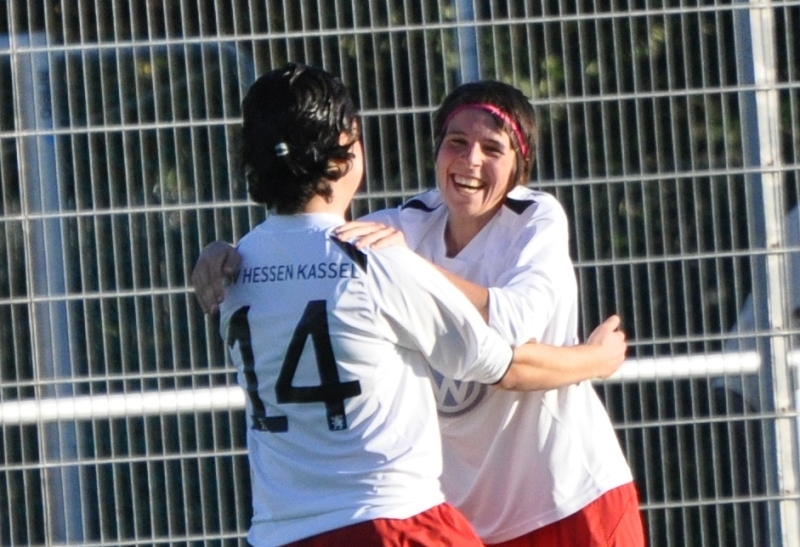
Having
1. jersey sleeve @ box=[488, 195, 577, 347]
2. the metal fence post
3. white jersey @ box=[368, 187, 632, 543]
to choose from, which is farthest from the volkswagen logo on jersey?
the metal fence post

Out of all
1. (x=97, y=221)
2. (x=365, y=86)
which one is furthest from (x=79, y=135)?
(x=365, y=86)

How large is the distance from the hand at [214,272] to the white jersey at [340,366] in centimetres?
4

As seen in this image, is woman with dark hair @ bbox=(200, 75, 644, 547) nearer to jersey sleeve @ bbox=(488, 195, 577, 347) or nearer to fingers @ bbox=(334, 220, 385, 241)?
jersey sleeve @ bbox=(488, 195, 577, 347)

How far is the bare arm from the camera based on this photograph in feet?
9.32

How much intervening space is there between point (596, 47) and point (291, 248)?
2.36 metres

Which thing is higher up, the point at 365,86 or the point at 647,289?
the point at 365,86

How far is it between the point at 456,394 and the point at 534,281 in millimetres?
350

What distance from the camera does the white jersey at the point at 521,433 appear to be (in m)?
3.08

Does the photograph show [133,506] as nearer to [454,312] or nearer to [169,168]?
[169,168]

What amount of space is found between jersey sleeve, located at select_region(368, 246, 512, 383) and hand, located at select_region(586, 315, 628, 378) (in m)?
0.53

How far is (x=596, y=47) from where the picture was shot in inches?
180

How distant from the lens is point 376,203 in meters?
4.61

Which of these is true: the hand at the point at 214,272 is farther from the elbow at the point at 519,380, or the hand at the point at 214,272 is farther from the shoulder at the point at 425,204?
the shoulder at the point at 425,204

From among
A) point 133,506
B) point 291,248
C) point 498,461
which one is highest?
point 291,248
